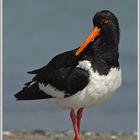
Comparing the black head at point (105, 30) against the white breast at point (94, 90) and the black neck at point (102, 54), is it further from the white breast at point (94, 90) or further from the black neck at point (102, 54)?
the white breast at point (94, 90)

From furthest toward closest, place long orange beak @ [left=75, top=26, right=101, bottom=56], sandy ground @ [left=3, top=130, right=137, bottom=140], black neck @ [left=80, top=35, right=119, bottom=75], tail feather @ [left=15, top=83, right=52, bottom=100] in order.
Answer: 1. sandy ground @ [left=3, top=130, right=137, bottom=140]
2. tail feather @ [left=15, top=83, right=52, bottom=100]
3. long orange beak @ [left=75, top=26, right=101, bottom=56]
4. black neck @ [left=80, top=35, right=119, bottom=75]

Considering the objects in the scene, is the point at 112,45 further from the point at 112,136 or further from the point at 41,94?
the point at 112,136

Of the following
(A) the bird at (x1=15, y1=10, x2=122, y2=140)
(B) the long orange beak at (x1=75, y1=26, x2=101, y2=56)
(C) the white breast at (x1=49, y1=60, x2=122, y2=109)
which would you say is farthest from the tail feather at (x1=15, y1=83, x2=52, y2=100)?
(B) the long orange beak at (x1=75, y1=26, x2=101, y2=56)

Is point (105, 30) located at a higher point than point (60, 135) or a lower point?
higher

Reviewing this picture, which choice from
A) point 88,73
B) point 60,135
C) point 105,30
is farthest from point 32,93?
point 60,135

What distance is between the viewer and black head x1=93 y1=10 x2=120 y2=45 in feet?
32.2

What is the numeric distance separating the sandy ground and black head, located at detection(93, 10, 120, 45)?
2.33m

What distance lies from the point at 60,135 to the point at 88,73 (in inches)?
102

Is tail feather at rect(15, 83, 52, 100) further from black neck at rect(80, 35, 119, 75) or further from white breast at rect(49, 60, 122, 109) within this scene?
black neck at rect(80, 35, 119, 75)

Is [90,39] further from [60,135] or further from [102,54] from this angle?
[60,135]

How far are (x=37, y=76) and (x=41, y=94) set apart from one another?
1.27 ft

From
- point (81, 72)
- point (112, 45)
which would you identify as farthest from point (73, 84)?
point (112, 45)

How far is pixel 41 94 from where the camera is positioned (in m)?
10.1

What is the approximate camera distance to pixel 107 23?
388 inches
